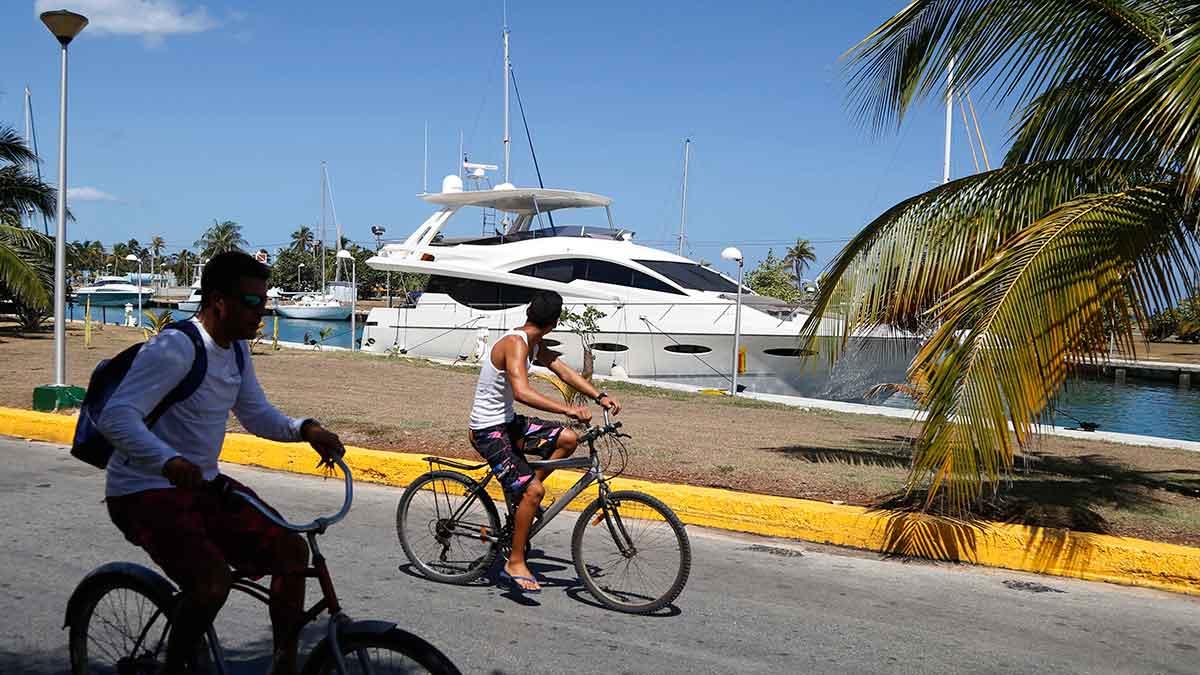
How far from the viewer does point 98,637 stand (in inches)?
136

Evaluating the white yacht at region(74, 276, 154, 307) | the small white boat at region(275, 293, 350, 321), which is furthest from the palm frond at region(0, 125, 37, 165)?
the white yacht at region(74, 276, 154, 307)

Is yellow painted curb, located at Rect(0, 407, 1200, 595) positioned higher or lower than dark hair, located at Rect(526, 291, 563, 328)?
lower

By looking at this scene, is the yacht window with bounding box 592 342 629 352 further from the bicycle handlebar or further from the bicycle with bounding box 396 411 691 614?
the bicycle handlebar

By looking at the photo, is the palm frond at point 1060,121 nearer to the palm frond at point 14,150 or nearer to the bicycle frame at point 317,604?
the bicycle frame at point 317,604

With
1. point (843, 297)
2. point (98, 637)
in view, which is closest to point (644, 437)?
point (843, 297)

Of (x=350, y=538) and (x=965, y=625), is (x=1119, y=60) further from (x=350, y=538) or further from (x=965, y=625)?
(x=350, y=538)

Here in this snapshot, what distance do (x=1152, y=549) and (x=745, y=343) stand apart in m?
14.6

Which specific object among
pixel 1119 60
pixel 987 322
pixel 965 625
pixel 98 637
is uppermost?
pixel 1119 60

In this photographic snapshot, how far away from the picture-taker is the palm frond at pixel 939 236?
7.66 metres

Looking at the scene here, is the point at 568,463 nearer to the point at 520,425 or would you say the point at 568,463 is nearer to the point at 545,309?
the point at 520,425

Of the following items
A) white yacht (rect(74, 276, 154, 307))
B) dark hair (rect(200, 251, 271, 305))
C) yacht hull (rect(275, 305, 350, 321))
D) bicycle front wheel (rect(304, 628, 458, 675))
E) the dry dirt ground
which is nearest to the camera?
bicycle front wheel (rect(304, 628, 458, 675))

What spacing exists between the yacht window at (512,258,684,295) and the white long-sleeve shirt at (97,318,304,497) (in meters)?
20.1

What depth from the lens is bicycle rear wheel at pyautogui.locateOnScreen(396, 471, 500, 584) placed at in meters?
5.53

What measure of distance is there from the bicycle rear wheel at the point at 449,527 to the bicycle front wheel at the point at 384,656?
2.59 meters
